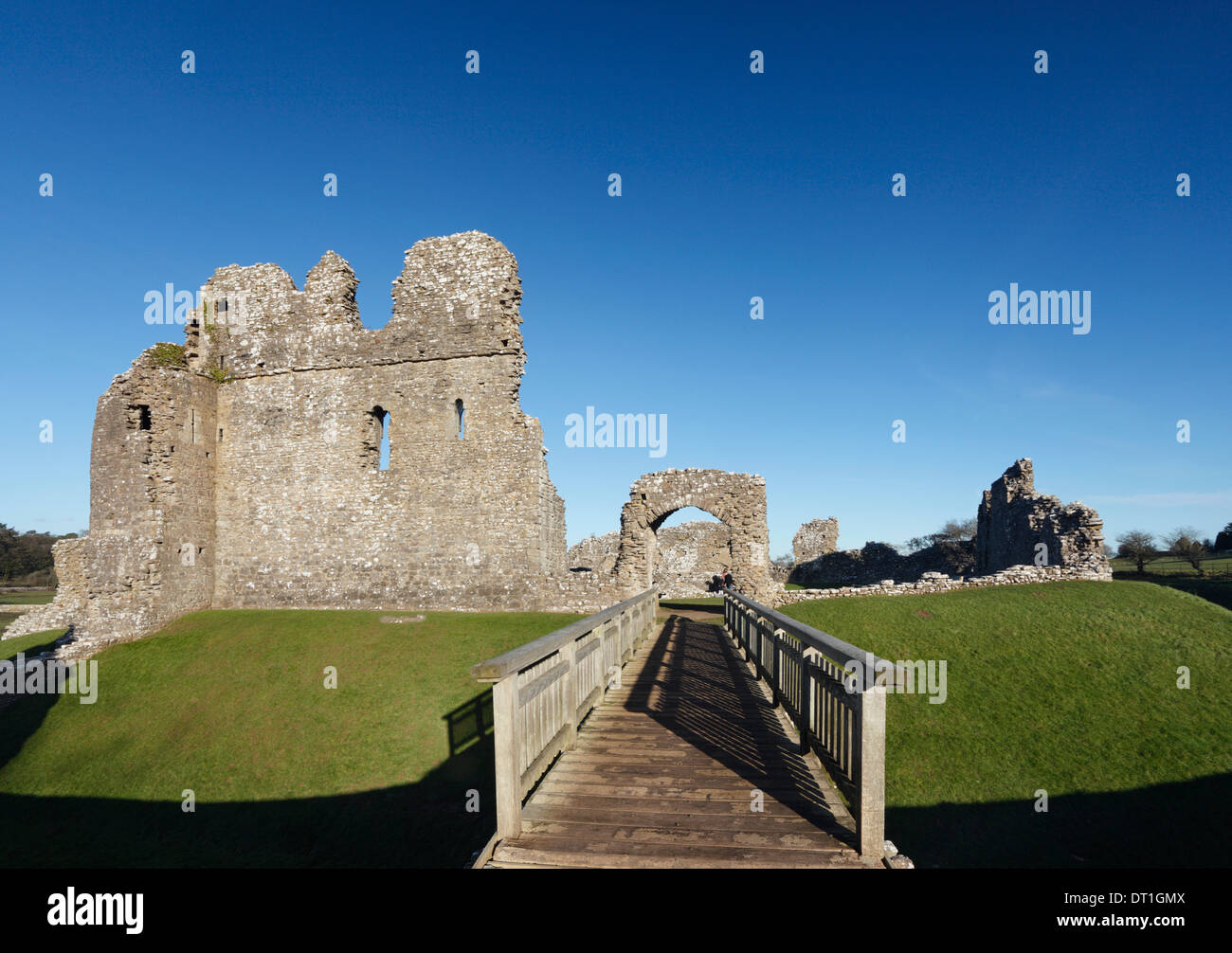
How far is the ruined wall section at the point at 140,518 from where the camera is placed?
17.6 m

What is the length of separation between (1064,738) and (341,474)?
63.6 ft

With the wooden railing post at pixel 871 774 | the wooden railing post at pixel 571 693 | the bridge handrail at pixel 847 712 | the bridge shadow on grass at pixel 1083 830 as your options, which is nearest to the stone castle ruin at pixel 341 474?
the bridge shadow on grass at pixel 1083 830

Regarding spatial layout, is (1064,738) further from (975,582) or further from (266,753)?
(266,753)

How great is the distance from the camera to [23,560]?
46500 mm

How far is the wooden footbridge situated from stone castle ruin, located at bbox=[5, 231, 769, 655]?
1149cm

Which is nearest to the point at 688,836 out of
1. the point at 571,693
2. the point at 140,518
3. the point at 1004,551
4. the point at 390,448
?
the point at 571,693

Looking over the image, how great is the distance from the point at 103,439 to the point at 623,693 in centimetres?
1853

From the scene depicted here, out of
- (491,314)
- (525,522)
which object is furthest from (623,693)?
(491,314)

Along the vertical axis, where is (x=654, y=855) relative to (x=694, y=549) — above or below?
above

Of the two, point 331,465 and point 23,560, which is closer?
point 331,465

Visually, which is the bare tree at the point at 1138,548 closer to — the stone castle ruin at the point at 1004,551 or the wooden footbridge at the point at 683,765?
the stone castle ruin at the point at 1004,551

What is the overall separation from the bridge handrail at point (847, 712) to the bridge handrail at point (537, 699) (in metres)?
2.24

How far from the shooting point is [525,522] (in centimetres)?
1872

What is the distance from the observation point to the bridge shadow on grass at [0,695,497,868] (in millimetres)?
8289
